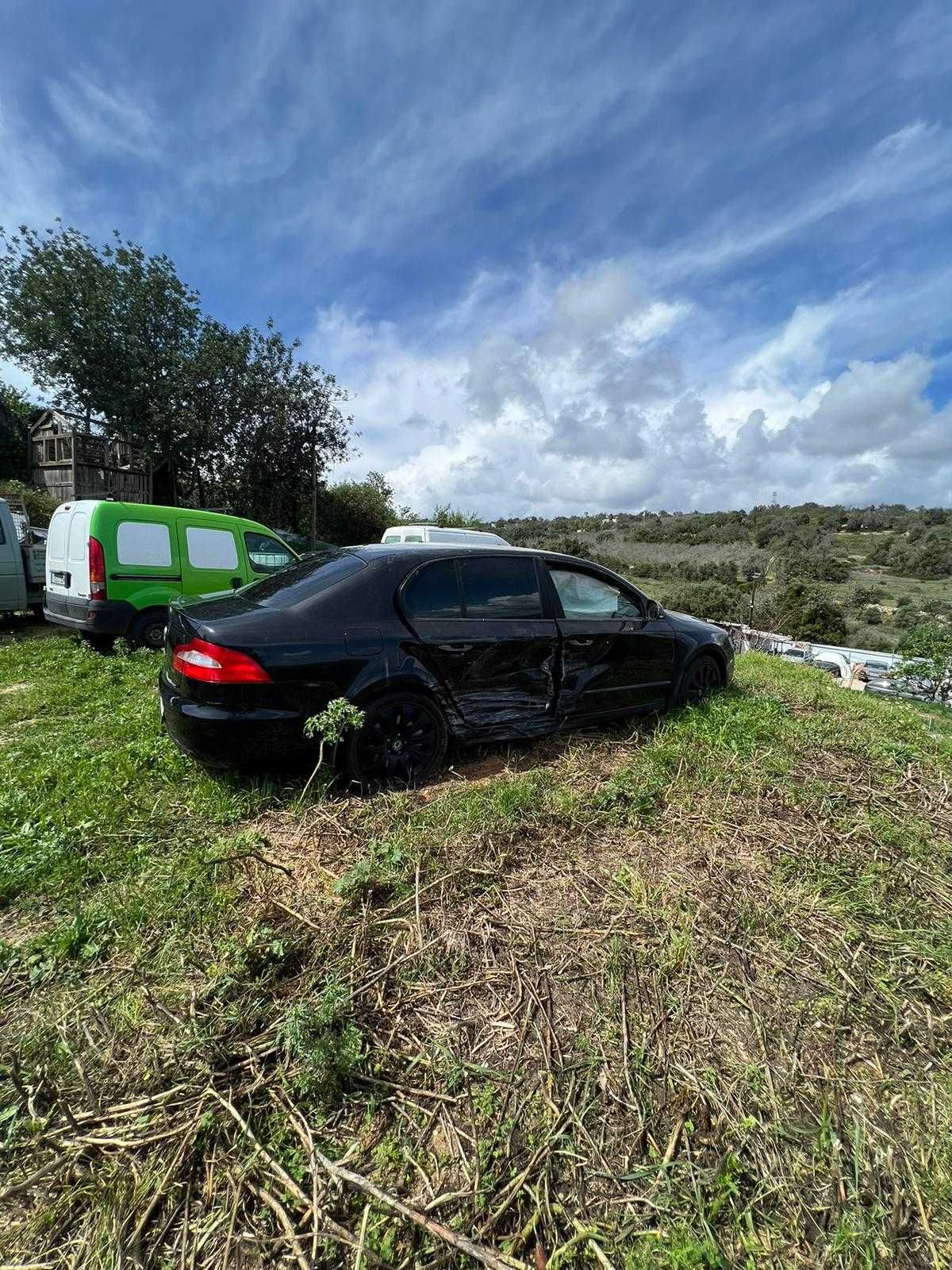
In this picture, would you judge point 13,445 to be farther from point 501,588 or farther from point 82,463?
point 501,588

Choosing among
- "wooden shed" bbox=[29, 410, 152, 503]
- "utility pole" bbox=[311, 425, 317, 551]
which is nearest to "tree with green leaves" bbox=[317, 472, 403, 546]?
"utility pole" bbox=[311, 425, 317, 551]

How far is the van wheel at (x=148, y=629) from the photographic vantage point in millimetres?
5711

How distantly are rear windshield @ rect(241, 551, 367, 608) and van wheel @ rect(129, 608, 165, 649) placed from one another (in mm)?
3296

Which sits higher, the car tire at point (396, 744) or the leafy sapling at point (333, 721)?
the leafy sapling at point (333, 721)

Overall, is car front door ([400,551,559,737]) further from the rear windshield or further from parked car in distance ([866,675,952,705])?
parked car in distance ([866,675,952,705])

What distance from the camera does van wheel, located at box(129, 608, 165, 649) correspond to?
5711mm

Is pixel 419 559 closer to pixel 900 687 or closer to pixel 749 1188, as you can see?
pixel 749 1188

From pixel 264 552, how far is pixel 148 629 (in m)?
1.91

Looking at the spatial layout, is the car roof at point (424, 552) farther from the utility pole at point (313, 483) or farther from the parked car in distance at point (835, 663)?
the parked car in distance at point (835, 663)

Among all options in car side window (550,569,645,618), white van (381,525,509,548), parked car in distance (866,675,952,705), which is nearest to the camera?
car side window (550,569,645,618)

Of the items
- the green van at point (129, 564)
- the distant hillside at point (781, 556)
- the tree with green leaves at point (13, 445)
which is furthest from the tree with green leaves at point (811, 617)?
the tree with green leaves at point (13, 445)

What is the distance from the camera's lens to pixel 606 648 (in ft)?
12.0

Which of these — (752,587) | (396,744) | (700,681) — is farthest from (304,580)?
(752,587)

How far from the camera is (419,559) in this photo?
3148mm
